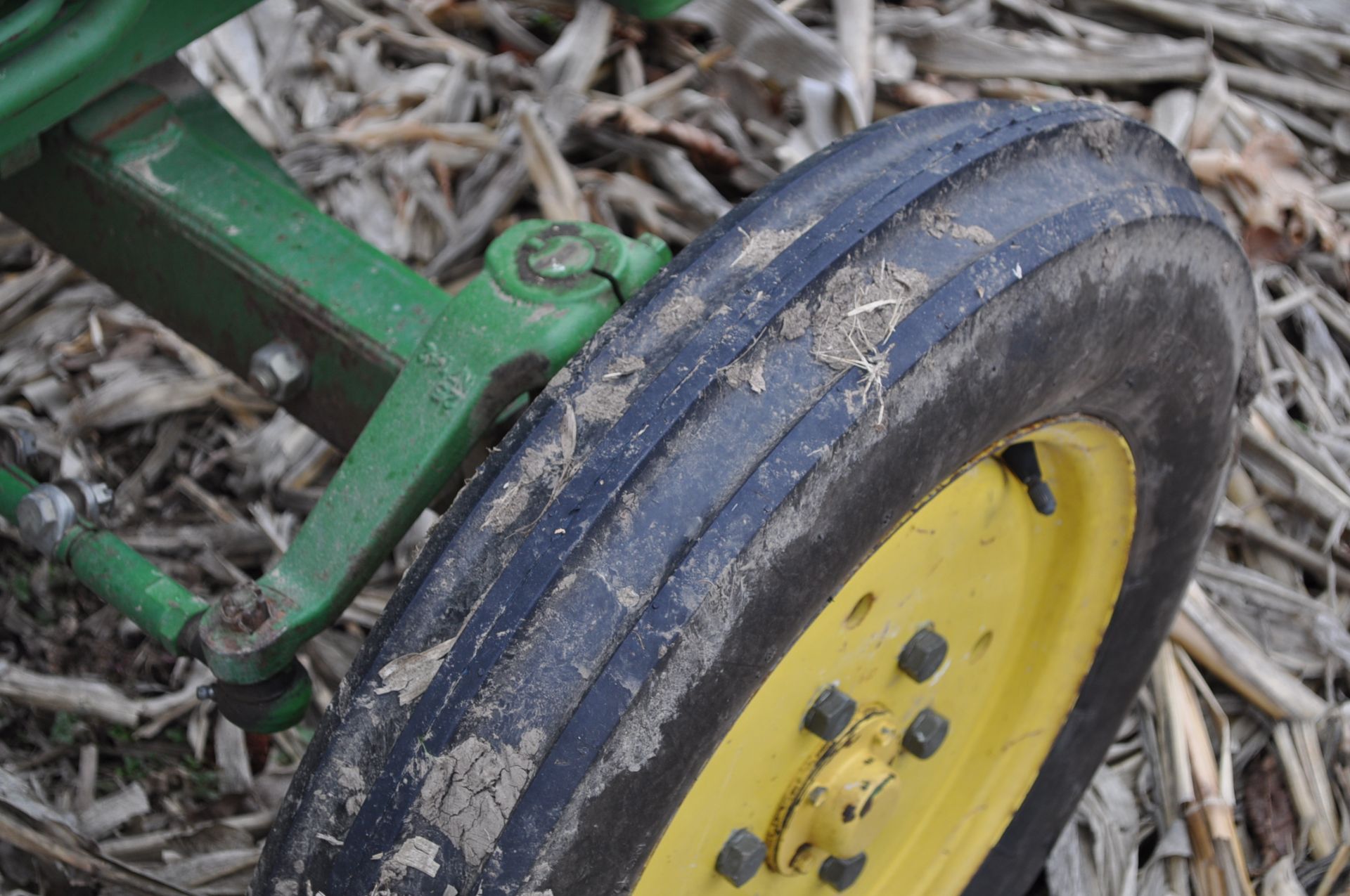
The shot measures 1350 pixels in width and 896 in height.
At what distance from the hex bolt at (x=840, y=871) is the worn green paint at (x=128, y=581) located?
753mm

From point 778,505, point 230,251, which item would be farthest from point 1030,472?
point 230,251

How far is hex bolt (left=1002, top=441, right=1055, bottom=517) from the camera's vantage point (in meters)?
1.32

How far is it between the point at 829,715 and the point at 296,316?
0.74 m

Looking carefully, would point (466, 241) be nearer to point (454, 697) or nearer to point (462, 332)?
point (462, 332)

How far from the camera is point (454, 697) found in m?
0.92

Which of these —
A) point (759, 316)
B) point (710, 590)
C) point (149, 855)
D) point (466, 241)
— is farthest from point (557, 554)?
point (466, 241)

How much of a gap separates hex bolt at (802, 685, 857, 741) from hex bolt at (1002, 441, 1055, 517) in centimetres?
31

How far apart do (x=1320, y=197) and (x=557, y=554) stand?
233cm

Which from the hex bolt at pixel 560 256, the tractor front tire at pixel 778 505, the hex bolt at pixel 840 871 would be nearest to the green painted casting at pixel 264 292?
the hex bolt at pixel 560 256

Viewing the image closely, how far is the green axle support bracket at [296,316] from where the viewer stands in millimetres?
1149

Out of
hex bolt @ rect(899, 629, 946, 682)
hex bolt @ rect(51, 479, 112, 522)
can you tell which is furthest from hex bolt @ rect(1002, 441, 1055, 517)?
hex bolt @ rect(51, 479, 112, 522)

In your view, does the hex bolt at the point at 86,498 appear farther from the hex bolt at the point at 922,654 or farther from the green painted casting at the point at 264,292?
the hex bolt at the point at 922,654

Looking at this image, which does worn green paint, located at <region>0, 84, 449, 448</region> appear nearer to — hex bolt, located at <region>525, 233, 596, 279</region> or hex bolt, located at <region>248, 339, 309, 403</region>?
hex bolt, located at <region>248, 339, 309, 403</region>

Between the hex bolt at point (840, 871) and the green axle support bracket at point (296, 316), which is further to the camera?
the hex bolt at point (840, 871)
